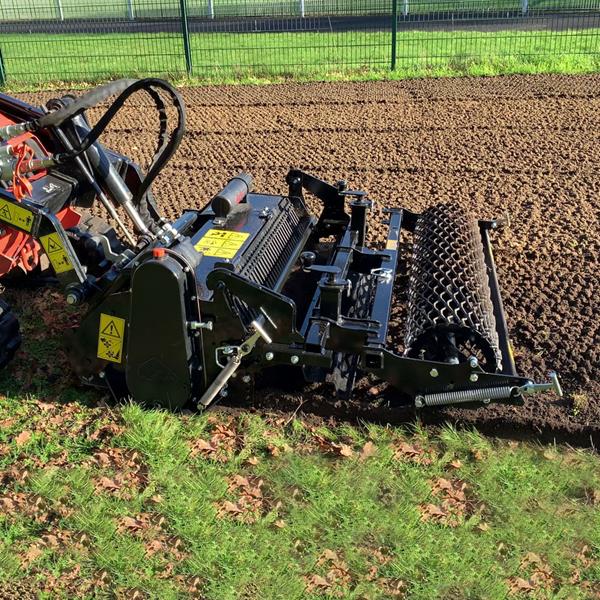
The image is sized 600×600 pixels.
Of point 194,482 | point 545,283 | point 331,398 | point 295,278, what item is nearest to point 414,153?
point 545,283

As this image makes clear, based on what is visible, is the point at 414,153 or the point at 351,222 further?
the point at 414,153

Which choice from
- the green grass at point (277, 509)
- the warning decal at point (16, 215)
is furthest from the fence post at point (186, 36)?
the green grass at point (277, 509)

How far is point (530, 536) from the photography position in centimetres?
333

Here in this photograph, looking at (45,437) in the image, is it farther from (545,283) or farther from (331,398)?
(545,283)

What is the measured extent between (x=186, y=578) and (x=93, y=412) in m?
1.35

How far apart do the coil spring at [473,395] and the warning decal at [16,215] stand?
2219 millimetres

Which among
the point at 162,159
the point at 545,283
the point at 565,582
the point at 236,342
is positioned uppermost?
the point at 162,159

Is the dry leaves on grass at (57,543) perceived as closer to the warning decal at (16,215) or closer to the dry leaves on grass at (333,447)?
the dry leaves on grass at (333,447)

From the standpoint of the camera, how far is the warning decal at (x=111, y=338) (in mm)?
3809

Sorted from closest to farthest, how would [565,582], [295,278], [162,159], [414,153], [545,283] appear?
[565,582]
[162,159]
[295,278]
[545,283]
[414,153]

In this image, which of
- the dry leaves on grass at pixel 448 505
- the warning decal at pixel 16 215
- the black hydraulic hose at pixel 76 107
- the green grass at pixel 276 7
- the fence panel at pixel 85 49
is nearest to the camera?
the dry leaves on grass at pixel 448 505

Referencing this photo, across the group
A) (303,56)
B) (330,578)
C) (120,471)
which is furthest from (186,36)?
(330,578)

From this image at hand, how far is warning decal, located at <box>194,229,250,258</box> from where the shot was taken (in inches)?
160

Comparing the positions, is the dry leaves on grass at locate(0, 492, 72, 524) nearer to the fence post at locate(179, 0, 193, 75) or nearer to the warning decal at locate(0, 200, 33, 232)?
the warning decal at locate(0, 200, 33, 232)
